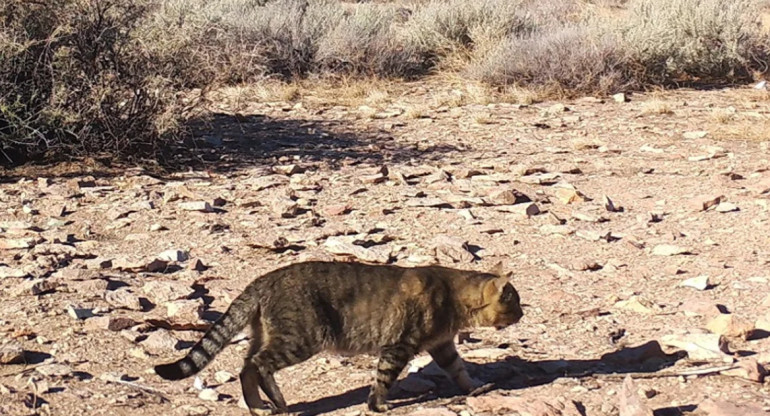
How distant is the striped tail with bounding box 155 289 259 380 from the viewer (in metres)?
4.78

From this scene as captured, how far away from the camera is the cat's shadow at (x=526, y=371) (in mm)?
5344

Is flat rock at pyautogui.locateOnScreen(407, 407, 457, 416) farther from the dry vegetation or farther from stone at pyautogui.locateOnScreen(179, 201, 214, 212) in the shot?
the dry vegetation

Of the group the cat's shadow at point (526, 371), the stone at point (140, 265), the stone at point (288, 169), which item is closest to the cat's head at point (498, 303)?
the cat's shadow at point (526, 371)

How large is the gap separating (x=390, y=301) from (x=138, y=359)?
152 centimetres

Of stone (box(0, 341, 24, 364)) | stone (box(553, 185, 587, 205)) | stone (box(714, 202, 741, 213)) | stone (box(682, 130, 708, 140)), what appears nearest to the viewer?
stone (box(0, 341, 24, 364))

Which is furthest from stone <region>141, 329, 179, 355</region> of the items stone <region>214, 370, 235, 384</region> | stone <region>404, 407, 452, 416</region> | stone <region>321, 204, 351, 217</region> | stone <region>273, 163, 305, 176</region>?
stone <region>273, 163, 305, 176</region>

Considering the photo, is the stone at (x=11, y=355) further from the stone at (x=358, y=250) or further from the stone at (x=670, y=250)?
the stone at (x=670, y=250)

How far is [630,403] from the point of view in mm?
4824

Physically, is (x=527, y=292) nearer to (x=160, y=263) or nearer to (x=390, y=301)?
(x=390, y=301)

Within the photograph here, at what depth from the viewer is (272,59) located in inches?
622

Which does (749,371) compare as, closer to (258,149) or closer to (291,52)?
(258,149)

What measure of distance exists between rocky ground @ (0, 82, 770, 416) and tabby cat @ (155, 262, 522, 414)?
27 cm

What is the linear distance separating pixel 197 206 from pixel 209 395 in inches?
147

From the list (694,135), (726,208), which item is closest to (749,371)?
(726,208)
